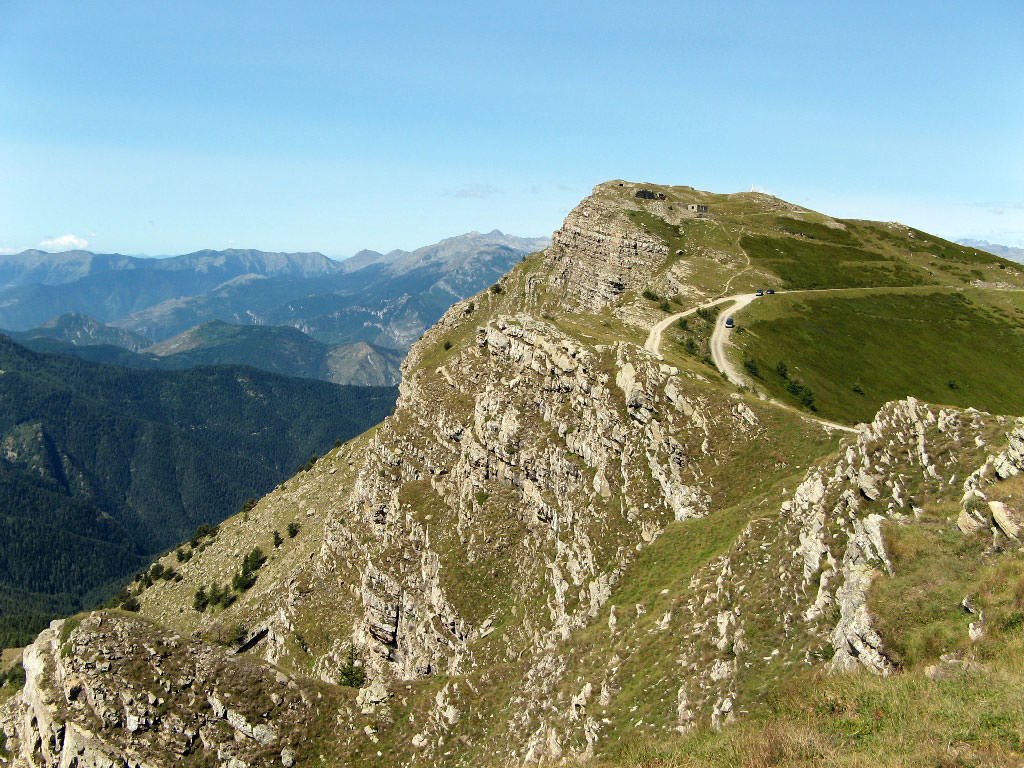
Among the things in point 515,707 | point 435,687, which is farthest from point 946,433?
point 435,687

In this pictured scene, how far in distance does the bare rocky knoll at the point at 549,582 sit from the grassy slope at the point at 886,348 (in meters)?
23.2

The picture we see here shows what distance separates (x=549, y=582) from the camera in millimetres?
59938

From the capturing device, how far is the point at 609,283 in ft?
419

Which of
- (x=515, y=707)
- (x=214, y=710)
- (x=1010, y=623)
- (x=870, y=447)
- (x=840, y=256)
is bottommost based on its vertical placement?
(x=214, y=710)

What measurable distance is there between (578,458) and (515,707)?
1112 inches

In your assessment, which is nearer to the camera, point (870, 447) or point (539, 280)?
point (870, 447)

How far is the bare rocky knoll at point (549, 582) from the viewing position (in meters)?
31.4

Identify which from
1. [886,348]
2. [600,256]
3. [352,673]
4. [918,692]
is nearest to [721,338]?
[886,348]

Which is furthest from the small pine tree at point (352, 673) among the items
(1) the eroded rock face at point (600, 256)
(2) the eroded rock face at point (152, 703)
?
(1) the eroded rock face at point (600, 256)

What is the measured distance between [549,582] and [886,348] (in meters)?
84.2

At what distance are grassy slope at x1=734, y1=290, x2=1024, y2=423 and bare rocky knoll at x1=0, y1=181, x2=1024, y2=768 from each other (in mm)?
23182

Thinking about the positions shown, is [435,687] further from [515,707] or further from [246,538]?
[246,538]

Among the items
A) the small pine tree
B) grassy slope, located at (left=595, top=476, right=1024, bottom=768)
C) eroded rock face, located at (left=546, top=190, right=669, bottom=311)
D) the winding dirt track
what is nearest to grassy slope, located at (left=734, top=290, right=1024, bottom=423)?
the winding dirt track

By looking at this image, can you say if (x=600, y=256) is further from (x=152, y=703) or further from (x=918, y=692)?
(x=918, y=692)
